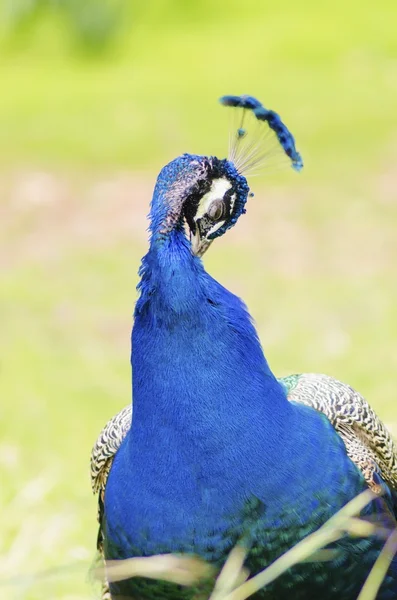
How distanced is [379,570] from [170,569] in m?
0.50

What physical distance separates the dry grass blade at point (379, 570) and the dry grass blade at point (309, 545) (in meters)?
0.09

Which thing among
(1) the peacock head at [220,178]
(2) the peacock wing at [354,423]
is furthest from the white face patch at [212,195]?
(2) the peacock wing at [354,423]

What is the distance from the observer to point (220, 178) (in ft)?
7.22

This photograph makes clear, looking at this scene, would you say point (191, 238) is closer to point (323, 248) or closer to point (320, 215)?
point (323, 248)

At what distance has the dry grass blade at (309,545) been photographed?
5.28 ft

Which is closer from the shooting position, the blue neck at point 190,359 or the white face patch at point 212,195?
the blue neck at point 190,359

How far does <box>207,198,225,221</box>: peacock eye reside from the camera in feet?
7.17

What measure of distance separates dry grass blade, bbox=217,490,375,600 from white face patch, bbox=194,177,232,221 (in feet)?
2.16

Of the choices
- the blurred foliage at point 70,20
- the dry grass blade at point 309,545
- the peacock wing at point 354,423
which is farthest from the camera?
the blurred foliage at point 70,20

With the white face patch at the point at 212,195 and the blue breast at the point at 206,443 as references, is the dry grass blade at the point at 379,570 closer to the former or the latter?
the blue breast at the point at 206,443

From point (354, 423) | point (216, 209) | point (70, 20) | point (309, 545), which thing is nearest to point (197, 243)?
point (216, 209)

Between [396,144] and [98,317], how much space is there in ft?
10.6

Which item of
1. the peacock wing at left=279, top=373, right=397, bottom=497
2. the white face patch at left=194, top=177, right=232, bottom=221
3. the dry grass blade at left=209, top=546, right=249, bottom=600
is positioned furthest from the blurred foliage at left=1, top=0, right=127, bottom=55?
the dry grass blade at left=209, top=546, right=249, bottom=600

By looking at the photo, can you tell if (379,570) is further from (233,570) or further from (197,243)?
(197,243)
